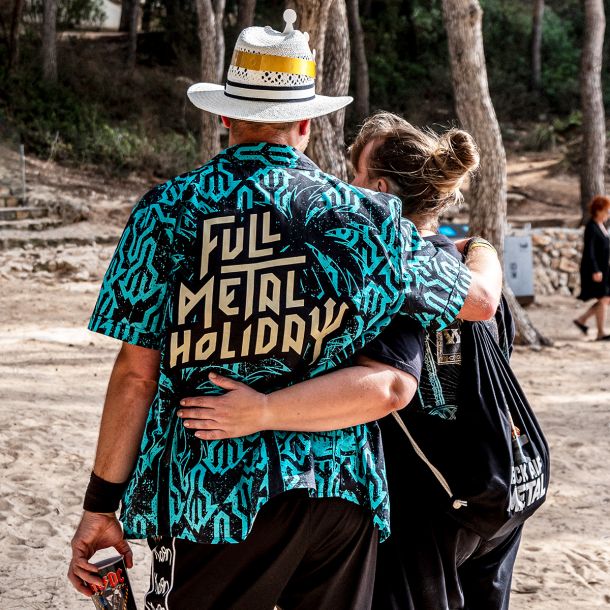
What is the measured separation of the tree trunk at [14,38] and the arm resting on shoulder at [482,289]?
24.2 m

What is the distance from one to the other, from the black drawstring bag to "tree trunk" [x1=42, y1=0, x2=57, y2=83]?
2374cm

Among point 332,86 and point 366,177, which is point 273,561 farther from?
point 332,86

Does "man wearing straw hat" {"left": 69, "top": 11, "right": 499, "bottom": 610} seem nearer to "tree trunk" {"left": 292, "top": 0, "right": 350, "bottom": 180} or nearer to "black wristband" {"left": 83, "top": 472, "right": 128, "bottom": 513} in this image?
"black wristband" {"left": 83, "top": 472, "right": 128, "bottom": 513}

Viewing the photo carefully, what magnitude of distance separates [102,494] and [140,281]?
1.57ft

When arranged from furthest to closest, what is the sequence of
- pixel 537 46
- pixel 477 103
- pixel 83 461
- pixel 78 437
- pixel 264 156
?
1. pixel 537 46
2. pixel 477 103
3. pixel 78 437
4. pixel 83 461
5. pixel 264 156

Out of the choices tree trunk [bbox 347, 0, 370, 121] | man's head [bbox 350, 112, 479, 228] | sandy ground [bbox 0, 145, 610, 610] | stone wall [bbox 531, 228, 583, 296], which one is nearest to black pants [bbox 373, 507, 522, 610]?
man's head [bbox 350, 112, 479, 228]

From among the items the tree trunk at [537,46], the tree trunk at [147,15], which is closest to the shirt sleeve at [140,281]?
the tree trunk at [537,46]

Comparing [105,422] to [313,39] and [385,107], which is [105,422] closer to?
[313,39]

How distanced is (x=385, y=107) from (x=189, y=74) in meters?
5.98

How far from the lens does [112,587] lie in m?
2.11

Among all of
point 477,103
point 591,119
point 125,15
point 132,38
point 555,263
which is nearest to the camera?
point 477,103

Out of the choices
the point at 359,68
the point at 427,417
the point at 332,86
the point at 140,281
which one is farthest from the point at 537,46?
the point at 140,281

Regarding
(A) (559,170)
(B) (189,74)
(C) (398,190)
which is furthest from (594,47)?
(C) (398,190)

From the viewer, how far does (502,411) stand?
2.30 m
